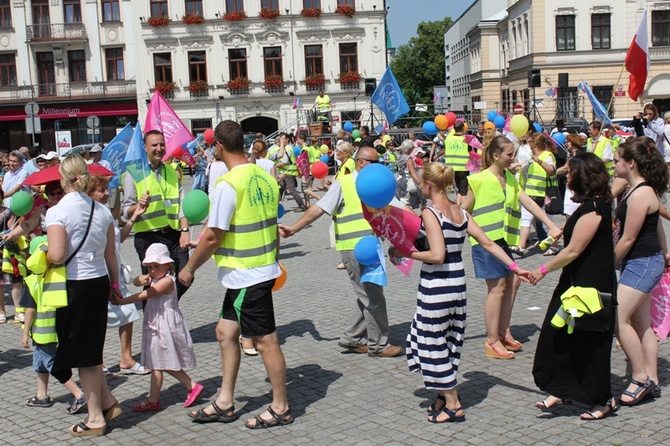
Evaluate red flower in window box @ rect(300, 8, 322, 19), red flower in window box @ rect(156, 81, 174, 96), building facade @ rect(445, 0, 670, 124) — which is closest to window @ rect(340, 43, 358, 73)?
red flower in window box @ rect(300, 8, 322, 19)

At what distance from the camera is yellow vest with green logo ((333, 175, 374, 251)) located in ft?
21.8

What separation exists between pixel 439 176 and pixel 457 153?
28.2 ft

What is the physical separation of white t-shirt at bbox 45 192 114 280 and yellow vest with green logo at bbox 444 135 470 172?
29.7ft

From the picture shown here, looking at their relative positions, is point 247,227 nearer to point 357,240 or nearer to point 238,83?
point 357,240

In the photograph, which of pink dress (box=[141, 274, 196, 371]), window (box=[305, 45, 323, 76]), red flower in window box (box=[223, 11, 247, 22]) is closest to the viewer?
pink dress (box=[141, 274, 196, 371])

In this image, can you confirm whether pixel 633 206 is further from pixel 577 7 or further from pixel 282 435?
pixel 577 7

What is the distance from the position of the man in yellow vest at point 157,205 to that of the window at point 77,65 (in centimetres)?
3998

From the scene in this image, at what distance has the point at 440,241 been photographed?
Answer: 5.04m

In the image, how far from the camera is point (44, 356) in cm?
564

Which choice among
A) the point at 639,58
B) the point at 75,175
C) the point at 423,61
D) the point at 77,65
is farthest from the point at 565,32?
the point at 423,61

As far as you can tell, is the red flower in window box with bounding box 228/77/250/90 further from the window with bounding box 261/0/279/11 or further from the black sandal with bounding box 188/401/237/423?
the black sandal with bounding box 188/401/237/423

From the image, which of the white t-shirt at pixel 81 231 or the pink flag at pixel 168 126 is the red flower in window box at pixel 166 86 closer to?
the pink flag at pixel 168 126

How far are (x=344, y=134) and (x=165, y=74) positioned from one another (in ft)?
84.6

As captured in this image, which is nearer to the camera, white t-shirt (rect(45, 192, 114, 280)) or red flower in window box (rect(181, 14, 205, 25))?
white t-shirt (rect(45, 192, 114, 280))
